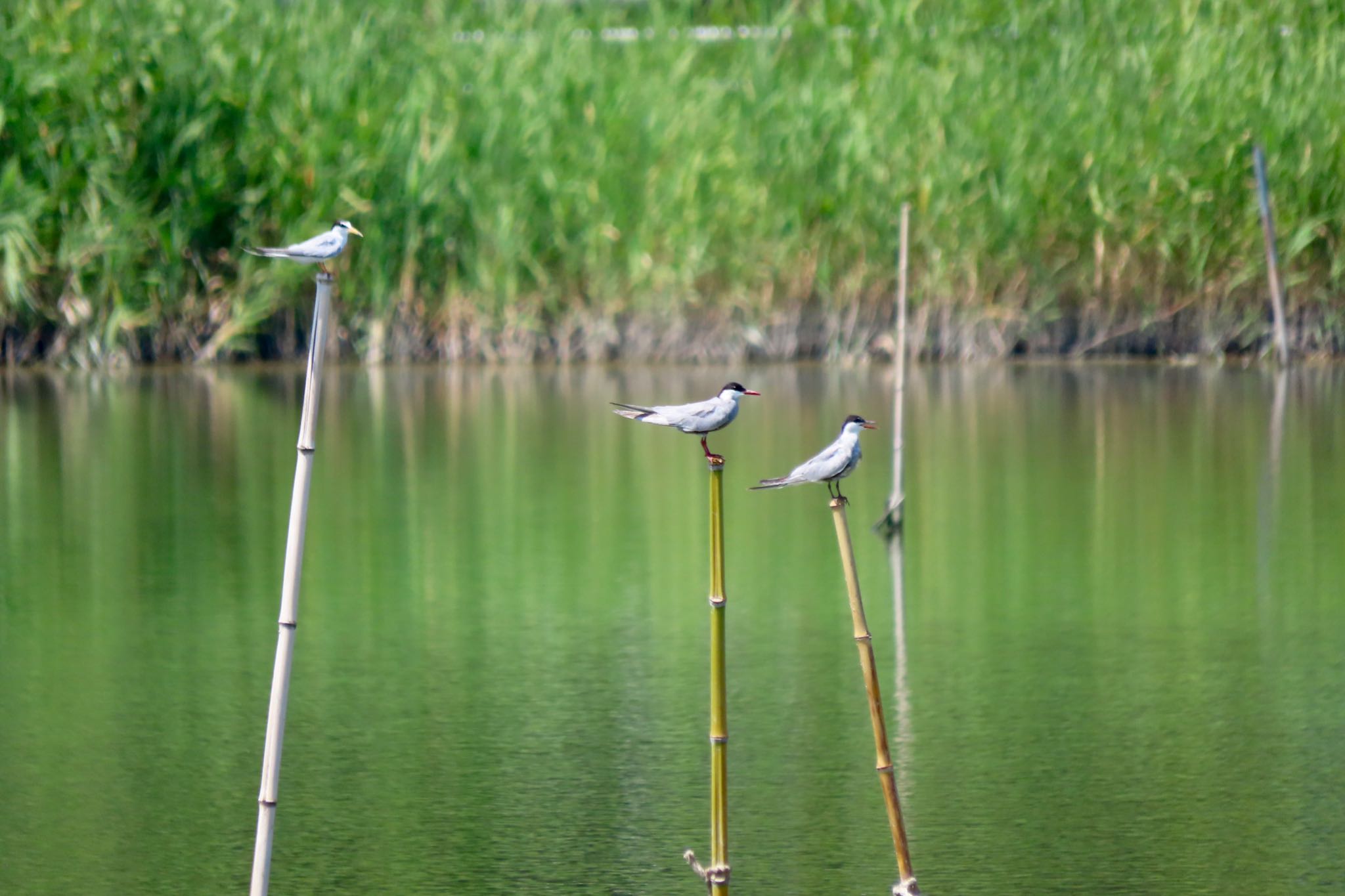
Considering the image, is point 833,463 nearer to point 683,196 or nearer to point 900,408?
point 900,408

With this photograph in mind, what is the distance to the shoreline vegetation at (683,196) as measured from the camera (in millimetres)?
17641

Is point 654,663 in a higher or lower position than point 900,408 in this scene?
lower

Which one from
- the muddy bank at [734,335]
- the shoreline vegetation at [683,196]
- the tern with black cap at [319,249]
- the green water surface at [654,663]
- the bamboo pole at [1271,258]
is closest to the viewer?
the tern with black cap at [319,249]

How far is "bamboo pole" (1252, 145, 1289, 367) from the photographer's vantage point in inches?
688

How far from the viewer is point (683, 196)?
707 inches

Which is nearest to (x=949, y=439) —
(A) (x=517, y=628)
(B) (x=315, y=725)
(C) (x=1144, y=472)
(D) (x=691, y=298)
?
(C) (x=1144, y=472)

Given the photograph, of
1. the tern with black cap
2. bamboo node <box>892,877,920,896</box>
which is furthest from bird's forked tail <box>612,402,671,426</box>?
bamboo node <box>892,877,920,896</box>

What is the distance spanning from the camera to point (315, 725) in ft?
21.6

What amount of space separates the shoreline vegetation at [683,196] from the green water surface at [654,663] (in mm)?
4065

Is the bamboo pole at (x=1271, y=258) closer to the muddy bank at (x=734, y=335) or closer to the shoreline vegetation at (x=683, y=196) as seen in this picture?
the shoreline vegetation at (x=683, y=196)

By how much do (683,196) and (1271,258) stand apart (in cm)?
478

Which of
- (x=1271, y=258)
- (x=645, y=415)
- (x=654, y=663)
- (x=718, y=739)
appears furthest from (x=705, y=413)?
(x=1271, y=258)

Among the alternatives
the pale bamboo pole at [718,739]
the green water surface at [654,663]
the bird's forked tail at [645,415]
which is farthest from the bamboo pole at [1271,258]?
the bird's forked tail at [645,415]

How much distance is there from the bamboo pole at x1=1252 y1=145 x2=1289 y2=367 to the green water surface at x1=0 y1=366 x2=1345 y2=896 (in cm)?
376
